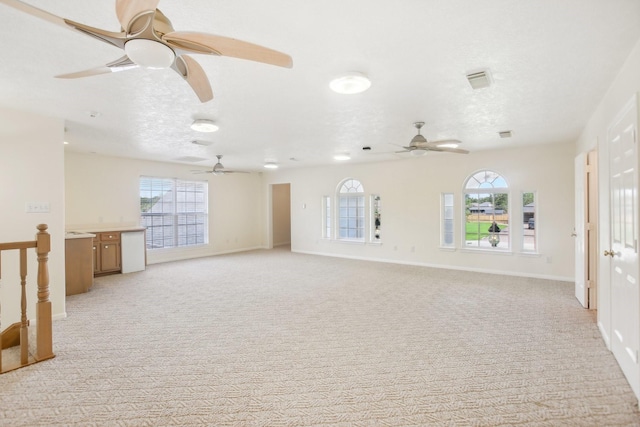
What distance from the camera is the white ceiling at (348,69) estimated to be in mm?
1876

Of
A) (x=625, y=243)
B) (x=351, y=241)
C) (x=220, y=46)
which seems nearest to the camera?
(x=220, y=46)

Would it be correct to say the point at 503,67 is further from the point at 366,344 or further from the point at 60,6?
the point at 60,6

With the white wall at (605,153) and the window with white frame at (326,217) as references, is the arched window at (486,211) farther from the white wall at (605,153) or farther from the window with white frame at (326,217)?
the window with white frame at (326,217)

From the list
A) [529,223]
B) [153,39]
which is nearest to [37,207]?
[153,39]

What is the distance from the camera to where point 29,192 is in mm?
3742

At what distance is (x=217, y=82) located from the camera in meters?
2.89

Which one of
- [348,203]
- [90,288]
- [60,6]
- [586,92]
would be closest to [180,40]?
[60,6]

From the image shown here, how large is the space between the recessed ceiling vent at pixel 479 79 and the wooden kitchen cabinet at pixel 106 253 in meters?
6.86

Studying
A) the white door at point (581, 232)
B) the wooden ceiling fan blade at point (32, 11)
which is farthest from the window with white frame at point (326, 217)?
the wooden ceiling fan blade at point (32, 11)

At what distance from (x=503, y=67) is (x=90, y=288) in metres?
6.52

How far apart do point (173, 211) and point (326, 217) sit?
4060 mm

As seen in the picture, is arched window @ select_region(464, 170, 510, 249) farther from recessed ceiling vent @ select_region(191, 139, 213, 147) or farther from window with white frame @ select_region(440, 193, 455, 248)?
recessed ceiling vent @ select_region(191, 139, 213, 147)

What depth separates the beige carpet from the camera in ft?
7.04

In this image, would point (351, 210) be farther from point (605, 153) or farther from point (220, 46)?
point (220, 46)
